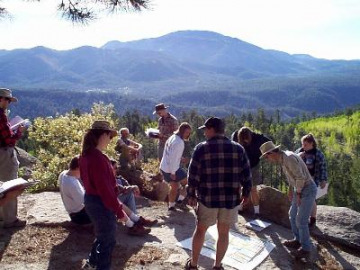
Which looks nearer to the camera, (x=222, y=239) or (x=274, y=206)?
(x=222, y=239)

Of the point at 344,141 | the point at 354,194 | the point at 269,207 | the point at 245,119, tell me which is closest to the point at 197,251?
the point at 269,207

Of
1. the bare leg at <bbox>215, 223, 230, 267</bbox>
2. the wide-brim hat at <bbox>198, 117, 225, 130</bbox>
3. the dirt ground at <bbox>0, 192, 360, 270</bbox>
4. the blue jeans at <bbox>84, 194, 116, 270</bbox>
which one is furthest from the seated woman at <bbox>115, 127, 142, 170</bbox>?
the blue jeans at <bbox>84, 194, 116, 270</bbox>

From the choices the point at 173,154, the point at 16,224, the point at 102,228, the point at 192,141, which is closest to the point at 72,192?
the point at 16,224

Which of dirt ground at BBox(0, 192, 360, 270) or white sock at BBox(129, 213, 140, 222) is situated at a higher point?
white sock at BBox(129, 213, 140, 222)

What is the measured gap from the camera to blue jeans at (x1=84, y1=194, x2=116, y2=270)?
452 cm

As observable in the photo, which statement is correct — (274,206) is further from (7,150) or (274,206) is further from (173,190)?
(7,150)

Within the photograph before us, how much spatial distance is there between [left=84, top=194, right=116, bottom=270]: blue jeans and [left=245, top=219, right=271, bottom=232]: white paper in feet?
11.5

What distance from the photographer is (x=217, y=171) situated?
5027 mm

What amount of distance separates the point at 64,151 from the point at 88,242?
491cm

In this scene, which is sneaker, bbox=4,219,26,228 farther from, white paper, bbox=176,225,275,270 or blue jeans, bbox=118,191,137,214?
white paper, bbox=176,225,275,270

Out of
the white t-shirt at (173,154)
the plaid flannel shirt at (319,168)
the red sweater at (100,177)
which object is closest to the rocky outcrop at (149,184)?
the white t-shirt at (173,154)

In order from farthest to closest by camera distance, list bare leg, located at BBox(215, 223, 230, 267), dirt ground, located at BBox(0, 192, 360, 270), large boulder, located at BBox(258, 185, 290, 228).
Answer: large boulder, located at BBox(258, 185, 290, 228) < dirt ground, located at BBox(0, 192, 360, 270) < bare leg, located at BBox(215, 223, 230, 267)

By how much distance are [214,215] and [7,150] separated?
316cm

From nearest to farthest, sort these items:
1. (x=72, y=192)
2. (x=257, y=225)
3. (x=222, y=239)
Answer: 1. (x=222, y=239)
2. (x=72, y=192)
3. (x=257, y=225)
